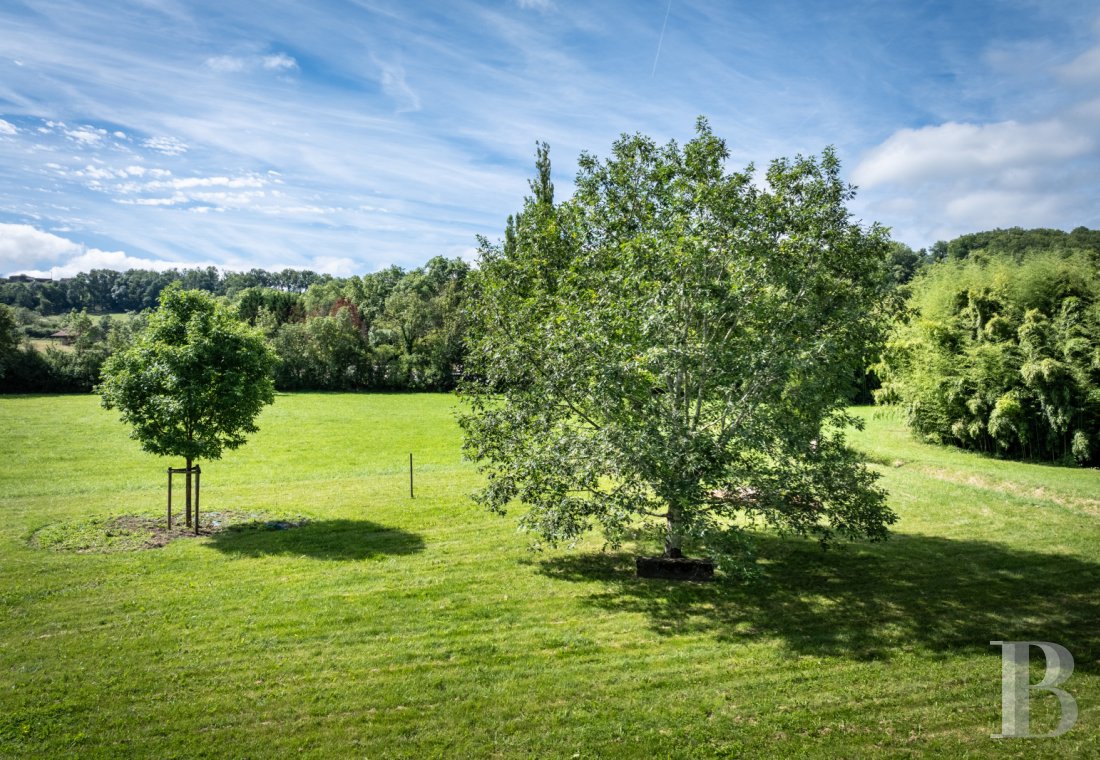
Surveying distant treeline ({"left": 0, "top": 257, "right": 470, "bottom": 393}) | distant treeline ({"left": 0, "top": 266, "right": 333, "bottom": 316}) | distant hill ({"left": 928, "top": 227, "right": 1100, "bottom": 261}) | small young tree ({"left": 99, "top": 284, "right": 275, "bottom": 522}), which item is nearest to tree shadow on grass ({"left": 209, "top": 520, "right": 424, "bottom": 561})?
small young tree ({"left": 99, "top": 284, "right": 275, "bottom": 522})

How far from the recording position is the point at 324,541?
60.1ft

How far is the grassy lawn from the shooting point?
8.48m

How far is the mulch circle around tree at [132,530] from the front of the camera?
57.1ft

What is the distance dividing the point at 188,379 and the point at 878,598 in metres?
19.9

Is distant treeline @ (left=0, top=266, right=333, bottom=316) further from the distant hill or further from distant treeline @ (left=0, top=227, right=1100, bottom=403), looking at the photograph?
the distant hill

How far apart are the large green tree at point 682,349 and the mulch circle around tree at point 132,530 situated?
939cm

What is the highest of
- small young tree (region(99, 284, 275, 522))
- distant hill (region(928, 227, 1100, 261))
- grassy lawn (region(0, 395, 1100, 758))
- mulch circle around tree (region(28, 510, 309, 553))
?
distant hill (region(928, 227, 1100, 261))

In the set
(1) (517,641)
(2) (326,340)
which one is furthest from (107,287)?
(1) (517,641)

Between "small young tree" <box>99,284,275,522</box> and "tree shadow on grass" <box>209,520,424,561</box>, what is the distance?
251 cm

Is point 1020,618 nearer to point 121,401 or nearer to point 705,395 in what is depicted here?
point 705,395

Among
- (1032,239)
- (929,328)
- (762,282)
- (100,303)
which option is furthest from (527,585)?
(100,303)

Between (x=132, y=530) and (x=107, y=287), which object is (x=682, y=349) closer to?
(x=132, y=530)

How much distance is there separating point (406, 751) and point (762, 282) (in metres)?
11.0

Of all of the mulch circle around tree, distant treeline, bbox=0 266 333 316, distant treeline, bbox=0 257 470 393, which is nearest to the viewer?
the mulch circle around tree
